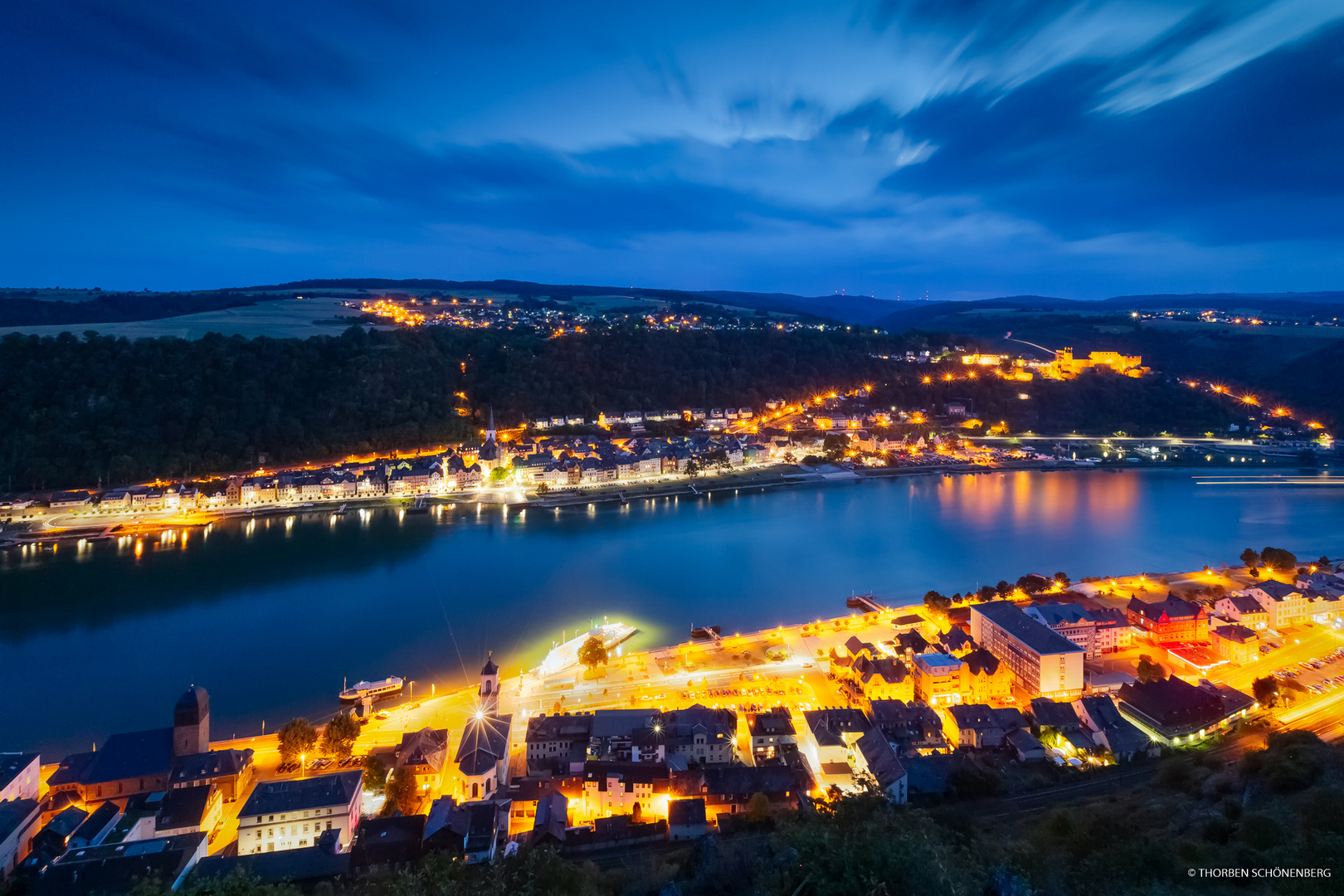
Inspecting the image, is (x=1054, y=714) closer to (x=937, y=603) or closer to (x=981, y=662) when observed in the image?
(x=981, y=662)

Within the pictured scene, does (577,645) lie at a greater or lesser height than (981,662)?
lesser

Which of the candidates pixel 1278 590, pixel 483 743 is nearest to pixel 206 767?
pixel 483 743

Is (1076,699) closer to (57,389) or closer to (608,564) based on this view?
(608,564)

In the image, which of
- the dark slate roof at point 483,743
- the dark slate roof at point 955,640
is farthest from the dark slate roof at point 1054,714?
the dark slate roof at point 483,743

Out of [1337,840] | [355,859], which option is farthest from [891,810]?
[355,859]

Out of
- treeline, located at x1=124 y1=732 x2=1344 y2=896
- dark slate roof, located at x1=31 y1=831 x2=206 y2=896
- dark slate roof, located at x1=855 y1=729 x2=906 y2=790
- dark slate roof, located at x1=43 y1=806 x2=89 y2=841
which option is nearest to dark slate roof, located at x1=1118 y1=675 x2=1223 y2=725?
treeline, located at x1=124 y1=732 x2=1344 y2=896

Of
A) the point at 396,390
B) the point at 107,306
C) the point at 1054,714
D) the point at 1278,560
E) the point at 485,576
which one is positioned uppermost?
the point at 107,306
